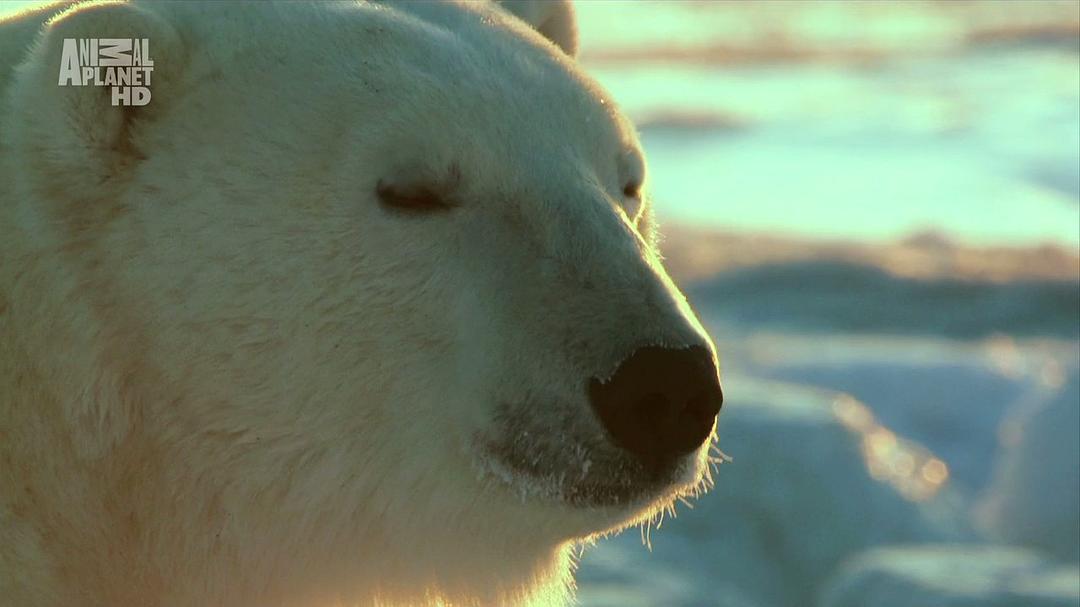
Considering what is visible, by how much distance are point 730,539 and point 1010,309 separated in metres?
5.41

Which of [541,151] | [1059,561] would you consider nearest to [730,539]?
[1059,561]

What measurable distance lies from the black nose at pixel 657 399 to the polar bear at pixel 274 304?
0.05 meters

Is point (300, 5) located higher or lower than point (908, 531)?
higher

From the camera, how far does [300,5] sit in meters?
2.89

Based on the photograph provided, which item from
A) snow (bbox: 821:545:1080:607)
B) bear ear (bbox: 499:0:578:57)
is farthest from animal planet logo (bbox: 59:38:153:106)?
snow (bbox: 821:545:1080:607)

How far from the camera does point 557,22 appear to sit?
344cm

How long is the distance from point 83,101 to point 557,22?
3.86 ft

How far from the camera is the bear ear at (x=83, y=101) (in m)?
2.60

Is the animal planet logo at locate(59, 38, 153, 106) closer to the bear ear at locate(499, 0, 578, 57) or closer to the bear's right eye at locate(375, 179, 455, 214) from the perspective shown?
the bear's right eye at locate(375, 179, 455, 214)

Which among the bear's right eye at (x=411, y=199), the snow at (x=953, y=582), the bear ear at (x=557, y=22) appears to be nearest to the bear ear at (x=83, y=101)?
the bear's right eye at (x=411, y=199)

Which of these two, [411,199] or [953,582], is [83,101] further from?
[953,582]

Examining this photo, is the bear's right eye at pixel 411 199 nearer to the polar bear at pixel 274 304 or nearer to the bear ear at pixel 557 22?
the polar bear at pixel 274 304

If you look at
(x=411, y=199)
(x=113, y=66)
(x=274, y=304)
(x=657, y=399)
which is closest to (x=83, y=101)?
(x=113, y=66)

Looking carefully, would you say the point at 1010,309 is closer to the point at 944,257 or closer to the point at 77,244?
the point at 944,257
